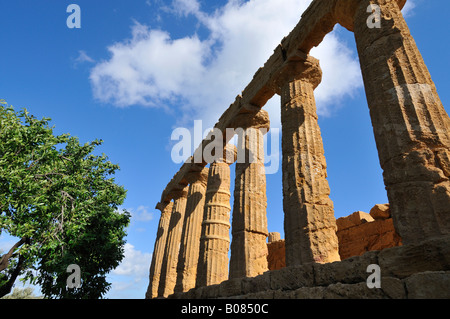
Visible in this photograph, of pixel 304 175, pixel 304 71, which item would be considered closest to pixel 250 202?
pixel 304 175

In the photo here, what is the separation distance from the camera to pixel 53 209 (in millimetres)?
9570

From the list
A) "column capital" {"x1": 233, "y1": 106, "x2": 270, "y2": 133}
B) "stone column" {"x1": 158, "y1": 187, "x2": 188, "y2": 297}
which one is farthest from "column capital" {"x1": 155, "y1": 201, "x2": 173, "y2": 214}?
"column capital" {"x1": 233, "y1": 106, "x2": 270, "y2": 133}

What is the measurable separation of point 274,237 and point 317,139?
11.8 meters

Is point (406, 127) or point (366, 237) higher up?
point (366, 237)

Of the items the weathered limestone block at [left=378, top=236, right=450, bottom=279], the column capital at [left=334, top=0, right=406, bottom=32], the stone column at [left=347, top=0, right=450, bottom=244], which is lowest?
the weathered limestone block at [left=378, top=236, right=450, bottom=279]

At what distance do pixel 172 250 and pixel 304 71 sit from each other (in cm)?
1167

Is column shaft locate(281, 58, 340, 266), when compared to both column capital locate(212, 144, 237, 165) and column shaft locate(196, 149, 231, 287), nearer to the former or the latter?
column shaft locate(196, 149, 231, 287)

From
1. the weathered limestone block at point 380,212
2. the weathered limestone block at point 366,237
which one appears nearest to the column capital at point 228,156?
the weathered limestone block at point 366,237

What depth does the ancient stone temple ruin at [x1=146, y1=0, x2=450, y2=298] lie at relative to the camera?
4012 mm

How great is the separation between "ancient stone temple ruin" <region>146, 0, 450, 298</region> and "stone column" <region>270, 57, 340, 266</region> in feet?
0.09

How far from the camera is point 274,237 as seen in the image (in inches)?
719

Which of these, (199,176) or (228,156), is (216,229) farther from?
(199,176)
